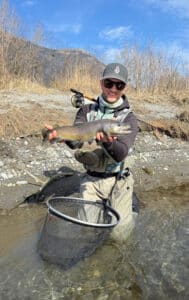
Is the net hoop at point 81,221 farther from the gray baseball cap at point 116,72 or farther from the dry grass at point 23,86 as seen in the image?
the dry grass at point 23,86

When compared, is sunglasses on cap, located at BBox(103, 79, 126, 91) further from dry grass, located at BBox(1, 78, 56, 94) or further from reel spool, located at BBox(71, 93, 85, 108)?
dry grass, located at BBox(1, 78, 56, 94)

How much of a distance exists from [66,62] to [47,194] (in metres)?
10.2

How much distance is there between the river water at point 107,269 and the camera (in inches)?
201

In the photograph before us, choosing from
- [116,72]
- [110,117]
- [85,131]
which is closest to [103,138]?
[85,131]

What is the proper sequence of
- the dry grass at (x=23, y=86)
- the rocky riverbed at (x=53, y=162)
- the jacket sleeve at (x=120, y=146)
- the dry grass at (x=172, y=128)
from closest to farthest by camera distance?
1. the jacket sleeve at (x=120, y=146)
2. the rocky riverbed at (x=53, y=162)
3. the dry grass at (x=172, y=128)
4. the dry grass at (x=23, y=86)

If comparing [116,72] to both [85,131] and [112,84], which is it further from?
[85,131]

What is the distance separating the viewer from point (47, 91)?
14.5 meters

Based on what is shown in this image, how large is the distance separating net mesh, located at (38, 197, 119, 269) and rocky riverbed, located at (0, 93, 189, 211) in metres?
2.45

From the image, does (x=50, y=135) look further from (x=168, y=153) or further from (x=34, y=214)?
(x=168, y=153)

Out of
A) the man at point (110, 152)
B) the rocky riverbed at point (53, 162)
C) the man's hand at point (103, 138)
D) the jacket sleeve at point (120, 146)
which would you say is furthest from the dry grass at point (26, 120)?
the man's hand at point (103, 138)

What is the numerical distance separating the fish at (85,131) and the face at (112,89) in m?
0.62

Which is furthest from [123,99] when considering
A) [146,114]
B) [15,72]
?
[15,72]

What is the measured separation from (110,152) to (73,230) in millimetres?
929

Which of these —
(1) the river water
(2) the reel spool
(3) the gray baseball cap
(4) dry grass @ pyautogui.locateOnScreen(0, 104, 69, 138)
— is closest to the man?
(3) the gray baseball cap
